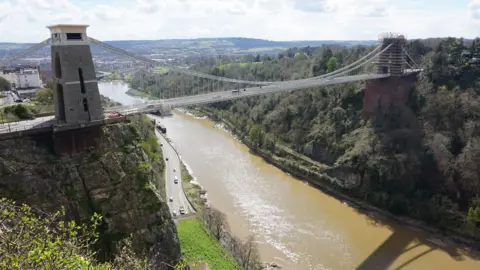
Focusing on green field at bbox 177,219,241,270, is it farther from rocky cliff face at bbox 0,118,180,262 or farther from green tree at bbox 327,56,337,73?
green tree at bbox 327,56,337,73

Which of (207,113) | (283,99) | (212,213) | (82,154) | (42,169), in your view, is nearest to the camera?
(42,169)

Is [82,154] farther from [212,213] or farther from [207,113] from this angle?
[207,113]

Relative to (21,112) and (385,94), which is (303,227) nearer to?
(385,94)

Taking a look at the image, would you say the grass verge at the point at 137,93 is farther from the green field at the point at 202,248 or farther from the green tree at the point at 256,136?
the green field at the point at 202,248

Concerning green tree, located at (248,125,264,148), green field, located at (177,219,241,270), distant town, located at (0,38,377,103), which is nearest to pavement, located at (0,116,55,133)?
green field, located at (177,219,241,270)

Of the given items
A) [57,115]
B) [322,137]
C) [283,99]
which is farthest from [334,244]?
[283,99]

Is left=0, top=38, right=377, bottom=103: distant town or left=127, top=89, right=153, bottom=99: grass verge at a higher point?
left=0, top=38, right=377, bottom=103: distant town

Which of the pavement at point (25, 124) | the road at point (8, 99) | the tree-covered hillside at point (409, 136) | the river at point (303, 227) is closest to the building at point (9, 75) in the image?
the road at point (8, 99)
